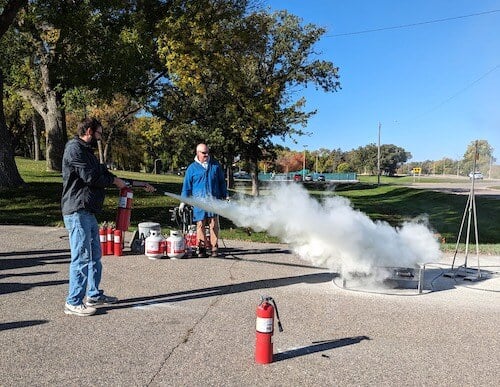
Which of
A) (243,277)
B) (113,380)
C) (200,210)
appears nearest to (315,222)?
(243,277)

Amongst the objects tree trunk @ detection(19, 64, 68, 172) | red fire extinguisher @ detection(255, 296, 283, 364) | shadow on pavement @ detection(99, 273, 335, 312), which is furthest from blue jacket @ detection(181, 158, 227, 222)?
tree trunk @ detection(19, 64, 68, 172)

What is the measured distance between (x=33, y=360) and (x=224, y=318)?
6.88ft

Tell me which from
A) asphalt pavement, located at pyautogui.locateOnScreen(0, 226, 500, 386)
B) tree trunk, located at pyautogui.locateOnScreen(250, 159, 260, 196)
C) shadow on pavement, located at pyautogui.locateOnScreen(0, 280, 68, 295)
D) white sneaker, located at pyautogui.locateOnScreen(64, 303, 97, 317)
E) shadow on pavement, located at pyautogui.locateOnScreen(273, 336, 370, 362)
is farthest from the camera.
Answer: tree trunk, located at pyautogui.locateOnScreen(250, 159, 260, 196)

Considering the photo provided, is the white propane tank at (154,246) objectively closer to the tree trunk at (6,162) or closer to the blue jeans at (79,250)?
the blue jeans at (79,250)

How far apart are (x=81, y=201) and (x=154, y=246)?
3.27 metres

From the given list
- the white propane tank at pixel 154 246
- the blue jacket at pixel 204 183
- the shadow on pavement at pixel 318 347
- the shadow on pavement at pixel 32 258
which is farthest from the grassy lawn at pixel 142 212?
the shadow on pavement at pixel 318 347

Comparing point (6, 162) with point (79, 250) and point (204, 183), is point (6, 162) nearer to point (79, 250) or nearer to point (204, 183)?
point (204, 183)

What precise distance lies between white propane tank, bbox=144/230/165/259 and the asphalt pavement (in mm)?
258

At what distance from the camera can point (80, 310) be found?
17.4ft

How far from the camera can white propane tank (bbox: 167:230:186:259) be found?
8.43 m

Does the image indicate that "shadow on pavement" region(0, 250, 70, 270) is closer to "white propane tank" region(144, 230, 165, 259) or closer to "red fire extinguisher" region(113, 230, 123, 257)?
"red fire extinguisher" region(113, 230, 123, 257)

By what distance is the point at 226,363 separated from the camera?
4168 mm

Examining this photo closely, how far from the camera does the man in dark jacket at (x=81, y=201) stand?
5195mm

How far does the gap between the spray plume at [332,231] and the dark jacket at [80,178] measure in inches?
111
